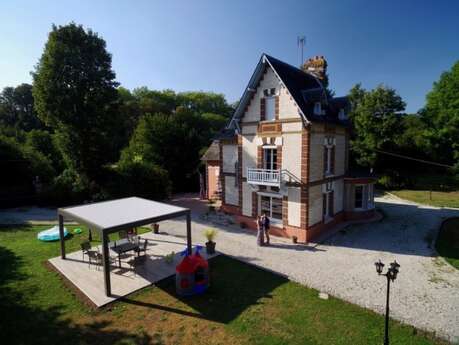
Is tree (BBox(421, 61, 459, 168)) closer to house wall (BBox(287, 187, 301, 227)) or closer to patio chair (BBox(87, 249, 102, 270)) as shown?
house wall (BBox(287, 187, 301, 227))

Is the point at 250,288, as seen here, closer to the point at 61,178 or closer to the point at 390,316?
the point at 390,316

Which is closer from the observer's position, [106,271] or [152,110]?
[106,271]

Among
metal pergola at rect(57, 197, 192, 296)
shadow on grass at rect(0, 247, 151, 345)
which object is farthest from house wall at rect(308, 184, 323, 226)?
shadow on grass at rect(0, 247, 151, 345)

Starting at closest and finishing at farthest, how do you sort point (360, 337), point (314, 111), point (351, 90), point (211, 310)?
1. point (360, 337)
2. point (211, 310)
3. point (314, 111)
4. point (351, 90)

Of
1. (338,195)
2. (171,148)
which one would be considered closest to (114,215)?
(338,195)

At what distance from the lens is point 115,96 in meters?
24.4

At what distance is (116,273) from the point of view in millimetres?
11352

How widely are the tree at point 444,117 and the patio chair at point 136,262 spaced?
35.4 meters

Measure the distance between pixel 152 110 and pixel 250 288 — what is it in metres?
48.7

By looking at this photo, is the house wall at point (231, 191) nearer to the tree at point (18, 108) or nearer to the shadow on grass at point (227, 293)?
the shadow on grass at point (227, 293)

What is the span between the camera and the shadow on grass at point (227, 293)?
28.3 feet

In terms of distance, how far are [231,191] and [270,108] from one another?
774 cm

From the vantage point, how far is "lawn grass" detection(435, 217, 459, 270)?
13.1 metres

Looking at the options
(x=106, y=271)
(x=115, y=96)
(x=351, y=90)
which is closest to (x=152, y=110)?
(x=115, y=96)
